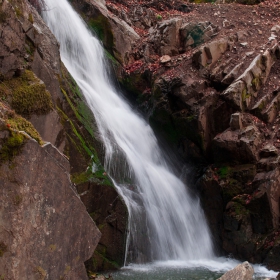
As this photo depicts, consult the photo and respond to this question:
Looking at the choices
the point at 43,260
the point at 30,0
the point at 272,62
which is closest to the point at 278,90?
the point at 272,62

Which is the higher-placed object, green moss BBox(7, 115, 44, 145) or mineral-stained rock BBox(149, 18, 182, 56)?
mineral-stained rock BBox(149, 18, 182, 56)

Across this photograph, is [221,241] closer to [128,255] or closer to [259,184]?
[259,184]

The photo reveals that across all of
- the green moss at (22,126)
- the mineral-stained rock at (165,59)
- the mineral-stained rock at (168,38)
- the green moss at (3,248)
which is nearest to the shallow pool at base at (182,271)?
the green moss at (3,248)

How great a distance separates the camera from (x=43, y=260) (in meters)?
4.49

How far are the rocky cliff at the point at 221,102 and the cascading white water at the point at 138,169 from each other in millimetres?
570

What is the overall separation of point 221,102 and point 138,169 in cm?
335

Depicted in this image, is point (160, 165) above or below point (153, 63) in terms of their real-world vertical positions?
below

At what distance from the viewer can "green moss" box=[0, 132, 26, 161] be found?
4.26 m

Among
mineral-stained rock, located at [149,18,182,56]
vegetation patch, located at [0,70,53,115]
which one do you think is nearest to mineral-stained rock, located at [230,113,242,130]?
mineral-stained rock, located at [149,18,182,56]

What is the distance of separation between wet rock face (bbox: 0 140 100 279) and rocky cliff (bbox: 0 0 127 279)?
1 centimetres

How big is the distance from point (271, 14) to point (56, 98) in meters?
11.7

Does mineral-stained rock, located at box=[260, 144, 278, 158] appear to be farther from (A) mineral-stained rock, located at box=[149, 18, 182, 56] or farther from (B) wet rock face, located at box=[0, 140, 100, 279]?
(B) wet rock face, located at box=[0, 140, 100, 279]

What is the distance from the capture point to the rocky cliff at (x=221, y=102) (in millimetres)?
9524

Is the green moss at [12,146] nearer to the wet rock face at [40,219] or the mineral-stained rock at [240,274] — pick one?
the wet rock face at [40,219]
